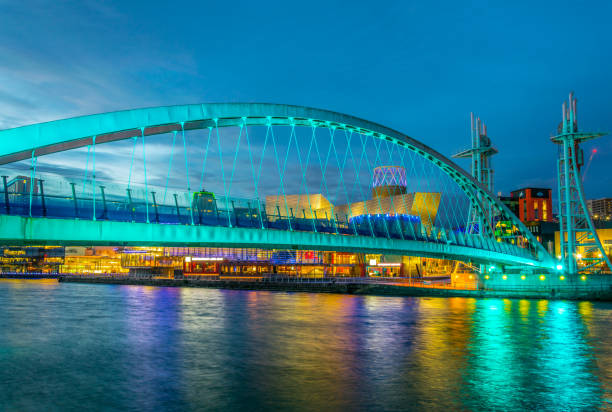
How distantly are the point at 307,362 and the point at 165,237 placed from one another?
11.0 meters

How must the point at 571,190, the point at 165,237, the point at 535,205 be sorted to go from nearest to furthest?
the point at 165,237 < the point at 571,190 < the point at 535,205

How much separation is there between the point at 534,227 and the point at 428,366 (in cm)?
9914

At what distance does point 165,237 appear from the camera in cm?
2511

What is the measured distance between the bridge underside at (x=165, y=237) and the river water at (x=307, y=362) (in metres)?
4.44

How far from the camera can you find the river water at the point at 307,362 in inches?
498

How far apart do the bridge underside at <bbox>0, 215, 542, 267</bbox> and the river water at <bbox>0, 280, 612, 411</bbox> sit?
14.6ft

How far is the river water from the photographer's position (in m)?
12.7

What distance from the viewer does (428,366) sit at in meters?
16.7

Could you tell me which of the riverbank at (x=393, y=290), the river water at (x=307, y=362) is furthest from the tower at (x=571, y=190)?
the river water at (x=307, y=362)

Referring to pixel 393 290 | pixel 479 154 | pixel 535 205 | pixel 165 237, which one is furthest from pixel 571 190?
pixel 535 205

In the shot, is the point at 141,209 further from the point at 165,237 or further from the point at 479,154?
the point at 479,154

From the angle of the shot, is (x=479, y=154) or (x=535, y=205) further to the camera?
(x=535, y=205)

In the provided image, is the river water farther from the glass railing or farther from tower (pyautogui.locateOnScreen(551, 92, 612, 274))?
tower (pyautogui.locateOnScreen(551, 92, 612, 274))

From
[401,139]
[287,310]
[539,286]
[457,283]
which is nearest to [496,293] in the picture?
[539,286]
